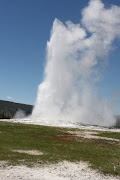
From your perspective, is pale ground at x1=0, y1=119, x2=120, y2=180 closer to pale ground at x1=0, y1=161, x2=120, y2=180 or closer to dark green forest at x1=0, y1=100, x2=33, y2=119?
pale ground at x1=0, y1=161, x2=120, y2=180

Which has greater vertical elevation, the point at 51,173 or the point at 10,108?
the point at 10,108

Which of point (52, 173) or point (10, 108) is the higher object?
point (10, 108)

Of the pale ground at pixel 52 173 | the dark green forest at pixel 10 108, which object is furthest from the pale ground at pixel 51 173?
the dark green forest at pixel 10 108

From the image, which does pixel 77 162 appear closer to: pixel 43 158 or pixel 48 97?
pixel 43 158

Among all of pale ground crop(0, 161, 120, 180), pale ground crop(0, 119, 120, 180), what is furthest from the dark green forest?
pale ground crop(0, 161, 120, 180)

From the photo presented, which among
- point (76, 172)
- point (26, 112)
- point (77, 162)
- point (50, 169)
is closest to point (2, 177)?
point (50, 169)

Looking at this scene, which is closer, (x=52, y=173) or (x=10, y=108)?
(x=52, y=173)

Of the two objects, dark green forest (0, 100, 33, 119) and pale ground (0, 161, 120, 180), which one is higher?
dark green forest (0, 100, 33, 119)

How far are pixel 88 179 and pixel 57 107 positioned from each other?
122m

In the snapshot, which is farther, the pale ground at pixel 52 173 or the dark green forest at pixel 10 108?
the dark green forest at pixel 10 108

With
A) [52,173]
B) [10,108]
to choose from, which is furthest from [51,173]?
[10,108]

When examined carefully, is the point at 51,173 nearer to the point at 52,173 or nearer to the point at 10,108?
the point at 52,173

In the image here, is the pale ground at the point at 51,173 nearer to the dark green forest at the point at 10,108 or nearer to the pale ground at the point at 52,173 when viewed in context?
the pale ground at the point at 52,173

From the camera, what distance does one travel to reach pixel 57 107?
142m
